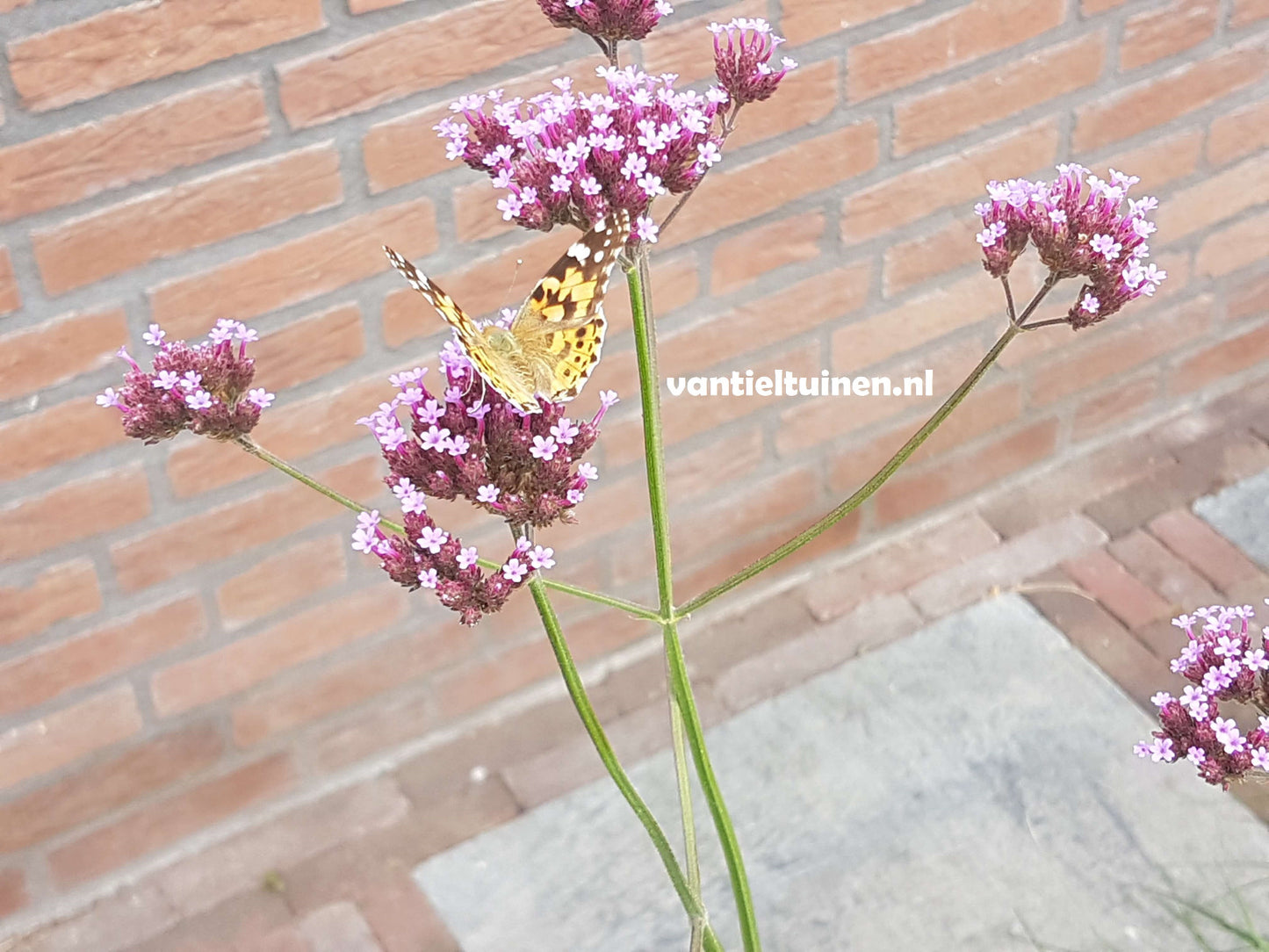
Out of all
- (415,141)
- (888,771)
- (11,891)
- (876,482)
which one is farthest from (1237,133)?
(11,891)

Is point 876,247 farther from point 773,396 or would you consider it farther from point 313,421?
point 313,421

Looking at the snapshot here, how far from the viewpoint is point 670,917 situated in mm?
1801

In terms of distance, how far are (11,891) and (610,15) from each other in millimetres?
1371

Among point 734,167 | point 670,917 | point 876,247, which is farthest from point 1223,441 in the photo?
point 670,917

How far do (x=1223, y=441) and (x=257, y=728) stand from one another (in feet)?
5.05

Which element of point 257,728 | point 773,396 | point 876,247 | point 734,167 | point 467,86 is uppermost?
point 467,86

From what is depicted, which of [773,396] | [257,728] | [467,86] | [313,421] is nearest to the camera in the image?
[467,86]

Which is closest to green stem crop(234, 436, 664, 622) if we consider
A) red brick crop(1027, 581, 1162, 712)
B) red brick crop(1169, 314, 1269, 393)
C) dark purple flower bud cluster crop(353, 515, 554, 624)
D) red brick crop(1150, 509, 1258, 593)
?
dark purple flower bud cluster crop(353, 515, 554, 624)

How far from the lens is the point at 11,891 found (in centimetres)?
182

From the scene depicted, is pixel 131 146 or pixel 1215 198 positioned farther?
pixel 1215 198

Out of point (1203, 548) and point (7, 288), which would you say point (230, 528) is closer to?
point (7, 288)

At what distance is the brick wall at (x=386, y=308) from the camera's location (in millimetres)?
1496

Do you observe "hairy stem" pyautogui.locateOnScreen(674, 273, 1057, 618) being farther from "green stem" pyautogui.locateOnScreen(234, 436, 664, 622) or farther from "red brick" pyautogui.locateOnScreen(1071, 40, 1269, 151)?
"red brick" pyautogui.locateOnScreen(1071, 40, 1269, 151)

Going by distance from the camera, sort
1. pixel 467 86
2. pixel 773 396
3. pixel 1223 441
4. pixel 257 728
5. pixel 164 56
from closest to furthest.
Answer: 1. pixel 164 56
2. pixel 467 86
3. pixel 257 728
4. pixel 773 396
5. pixel 1223 441
